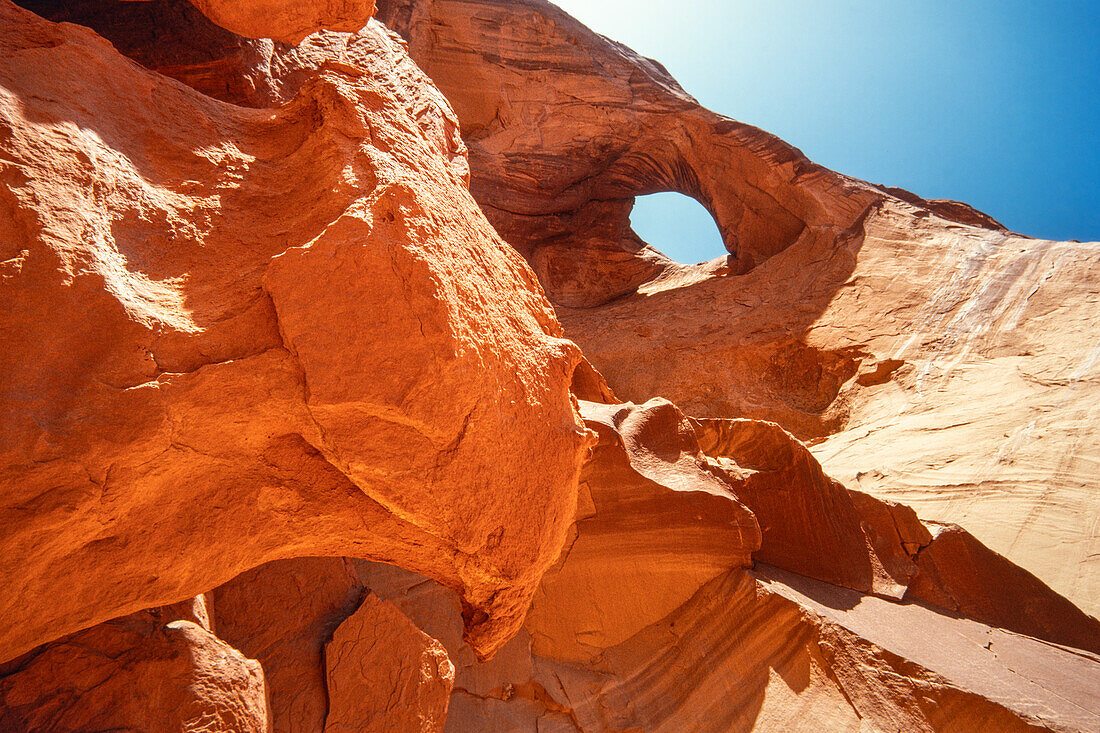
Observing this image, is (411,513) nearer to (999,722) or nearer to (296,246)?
(296,246)

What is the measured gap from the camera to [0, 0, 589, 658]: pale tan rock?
46.1 inches

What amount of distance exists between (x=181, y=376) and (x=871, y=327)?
20.3ft

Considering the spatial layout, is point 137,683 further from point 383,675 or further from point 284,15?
point 284,15

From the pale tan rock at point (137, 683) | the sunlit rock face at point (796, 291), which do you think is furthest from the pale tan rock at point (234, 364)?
the sunlit rock face at point (796, 291)

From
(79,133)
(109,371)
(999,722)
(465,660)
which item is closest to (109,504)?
(109,371)

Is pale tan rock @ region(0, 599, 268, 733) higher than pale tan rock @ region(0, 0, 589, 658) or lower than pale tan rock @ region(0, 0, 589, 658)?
lower

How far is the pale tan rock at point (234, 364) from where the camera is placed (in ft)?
3.84

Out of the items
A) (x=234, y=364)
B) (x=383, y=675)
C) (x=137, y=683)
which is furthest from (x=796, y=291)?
(x=137, y=683)

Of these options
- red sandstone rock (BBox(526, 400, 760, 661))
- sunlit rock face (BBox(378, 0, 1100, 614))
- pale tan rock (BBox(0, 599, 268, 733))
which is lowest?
pale tan rock (BBox(0, 599, 268, 733))

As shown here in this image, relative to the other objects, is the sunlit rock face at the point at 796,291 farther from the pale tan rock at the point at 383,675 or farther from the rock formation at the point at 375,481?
the pale tan rock at the point at 383,675

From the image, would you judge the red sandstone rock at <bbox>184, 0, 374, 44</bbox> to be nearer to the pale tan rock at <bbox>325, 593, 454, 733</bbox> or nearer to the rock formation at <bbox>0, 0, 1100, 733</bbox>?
the rock formation at <bbox>0, 0, 1100, 733</bbox>

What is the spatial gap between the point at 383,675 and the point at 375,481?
2.81 ft

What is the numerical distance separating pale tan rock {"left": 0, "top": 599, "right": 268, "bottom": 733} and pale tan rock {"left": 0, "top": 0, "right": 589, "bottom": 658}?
11.0 inches

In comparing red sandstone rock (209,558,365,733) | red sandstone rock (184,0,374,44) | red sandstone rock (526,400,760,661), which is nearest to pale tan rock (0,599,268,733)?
red sandstone rock (209,558,365,733)
